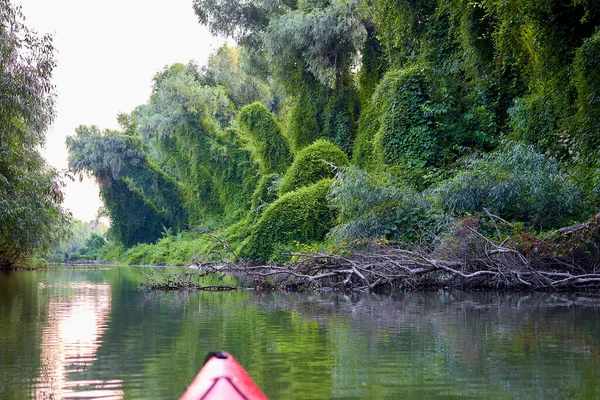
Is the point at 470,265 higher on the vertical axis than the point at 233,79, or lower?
lower

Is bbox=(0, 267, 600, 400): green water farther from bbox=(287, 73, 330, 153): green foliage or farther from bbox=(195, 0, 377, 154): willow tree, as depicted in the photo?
bbox=(287, 73, 330, 153): green foliage

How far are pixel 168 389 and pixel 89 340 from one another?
8.15ft

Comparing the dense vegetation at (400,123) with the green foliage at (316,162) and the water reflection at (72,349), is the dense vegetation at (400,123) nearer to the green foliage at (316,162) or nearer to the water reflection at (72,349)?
the green foliage at (316,162)

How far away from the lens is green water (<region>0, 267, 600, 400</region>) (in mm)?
4258

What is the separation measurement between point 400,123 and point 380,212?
22.2 feet

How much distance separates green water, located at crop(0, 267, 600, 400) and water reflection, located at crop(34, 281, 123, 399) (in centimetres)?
1

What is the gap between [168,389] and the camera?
4.20m

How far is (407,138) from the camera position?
20.5 m

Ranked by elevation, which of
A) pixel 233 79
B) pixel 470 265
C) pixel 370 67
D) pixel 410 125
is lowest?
pixel 470 265

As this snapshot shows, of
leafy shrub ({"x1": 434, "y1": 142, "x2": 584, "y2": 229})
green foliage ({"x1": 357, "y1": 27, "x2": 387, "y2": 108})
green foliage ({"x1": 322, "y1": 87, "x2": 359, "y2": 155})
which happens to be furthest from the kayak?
green foliage ({"x1": 322, "y1": 87, "x2": 359, "y2": 155})

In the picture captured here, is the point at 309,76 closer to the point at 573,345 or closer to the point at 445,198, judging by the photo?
the point at 445,198

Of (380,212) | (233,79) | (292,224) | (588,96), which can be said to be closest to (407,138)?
(292,224)

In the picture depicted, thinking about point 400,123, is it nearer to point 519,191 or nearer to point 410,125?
point 410,125

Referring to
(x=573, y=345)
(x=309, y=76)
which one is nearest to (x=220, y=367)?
(x=573, y=345)
